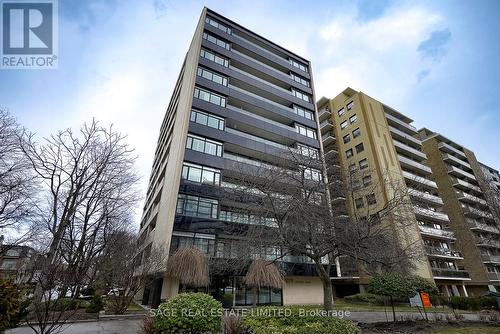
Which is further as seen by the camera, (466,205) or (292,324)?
(466,205)

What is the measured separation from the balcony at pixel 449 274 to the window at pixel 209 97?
36.7 metres

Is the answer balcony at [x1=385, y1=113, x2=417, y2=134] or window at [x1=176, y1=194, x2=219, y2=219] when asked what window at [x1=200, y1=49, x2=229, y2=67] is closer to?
window at [x1=176, y1=194, x2=219, y2=219]

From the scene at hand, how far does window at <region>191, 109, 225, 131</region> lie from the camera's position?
26.4m

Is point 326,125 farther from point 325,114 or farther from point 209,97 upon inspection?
point 209,97

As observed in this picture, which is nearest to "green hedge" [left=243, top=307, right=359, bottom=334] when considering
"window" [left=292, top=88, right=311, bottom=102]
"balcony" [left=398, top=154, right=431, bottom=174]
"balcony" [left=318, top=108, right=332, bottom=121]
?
"window" [left=292, top=88, right=311, bottom=102]

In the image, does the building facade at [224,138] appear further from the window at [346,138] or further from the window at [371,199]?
the window at [346,138]

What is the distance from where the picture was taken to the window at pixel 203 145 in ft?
81.7

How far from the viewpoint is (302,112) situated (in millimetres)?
36312

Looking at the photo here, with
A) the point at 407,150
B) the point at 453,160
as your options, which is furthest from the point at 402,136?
the point at 453,160

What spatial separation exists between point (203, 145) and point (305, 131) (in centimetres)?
1598

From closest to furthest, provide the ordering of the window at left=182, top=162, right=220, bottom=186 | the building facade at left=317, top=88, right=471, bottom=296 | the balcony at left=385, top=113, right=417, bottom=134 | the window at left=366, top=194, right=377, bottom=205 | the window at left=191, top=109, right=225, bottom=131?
the window at left=366, top=194, right=377, bottom=205 < the window at left=182, top=162, right=220, bottom=186 < the window at left=191, top=109, right=225, bottom=131 < the building facade at left=317, top=88, right=471, bottom=296 < the balcony at left=385, top=113, right=417, bottom=134

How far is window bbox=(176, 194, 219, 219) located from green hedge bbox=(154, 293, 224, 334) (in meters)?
14.7

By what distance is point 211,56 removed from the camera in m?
31.6

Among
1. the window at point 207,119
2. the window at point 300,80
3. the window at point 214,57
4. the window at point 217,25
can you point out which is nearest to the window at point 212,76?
the window at point 214,57
